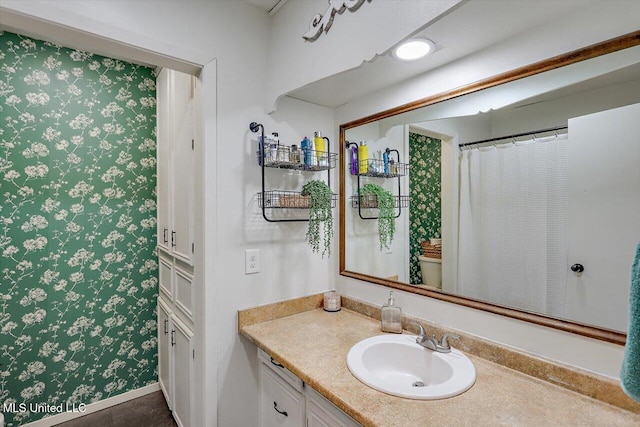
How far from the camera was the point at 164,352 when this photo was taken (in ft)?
7.84

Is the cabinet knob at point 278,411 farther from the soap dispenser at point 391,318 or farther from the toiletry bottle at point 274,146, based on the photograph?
the toiletry bottle at point 274,146

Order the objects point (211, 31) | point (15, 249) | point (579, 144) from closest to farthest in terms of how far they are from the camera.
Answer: point (579, 144) < point (211, 31) < point (15, 249)

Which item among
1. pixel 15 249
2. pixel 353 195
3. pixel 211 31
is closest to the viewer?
pixel 211 31

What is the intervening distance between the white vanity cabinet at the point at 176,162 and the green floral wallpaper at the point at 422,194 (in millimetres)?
1138

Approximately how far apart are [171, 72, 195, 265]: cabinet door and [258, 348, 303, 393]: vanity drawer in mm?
639

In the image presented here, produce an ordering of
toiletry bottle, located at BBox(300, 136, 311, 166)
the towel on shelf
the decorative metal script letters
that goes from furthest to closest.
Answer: toiletry bottle, located at BBox(300, 136, 311, 166) < the decorative metal script letters < the towel on shelf

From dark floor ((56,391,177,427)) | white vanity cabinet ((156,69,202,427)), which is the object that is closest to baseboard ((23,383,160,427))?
dark floor ((56,391,177,427))

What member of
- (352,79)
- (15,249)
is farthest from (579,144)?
(15,249)

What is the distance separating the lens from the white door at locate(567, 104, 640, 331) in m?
0.94

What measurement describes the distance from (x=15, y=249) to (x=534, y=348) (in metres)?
2.94

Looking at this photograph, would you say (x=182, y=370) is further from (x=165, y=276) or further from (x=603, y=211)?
(x=603, y=211)

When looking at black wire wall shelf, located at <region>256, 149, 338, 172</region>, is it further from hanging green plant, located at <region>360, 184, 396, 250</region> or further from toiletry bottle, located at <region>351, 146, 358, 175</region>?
hanging green plant, located at <region>360, 184, 396, 250</region>

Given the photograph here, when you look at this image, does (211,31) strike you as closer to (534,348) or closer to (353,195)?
(353,195)

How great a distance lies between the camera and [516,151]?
120 centimetres
